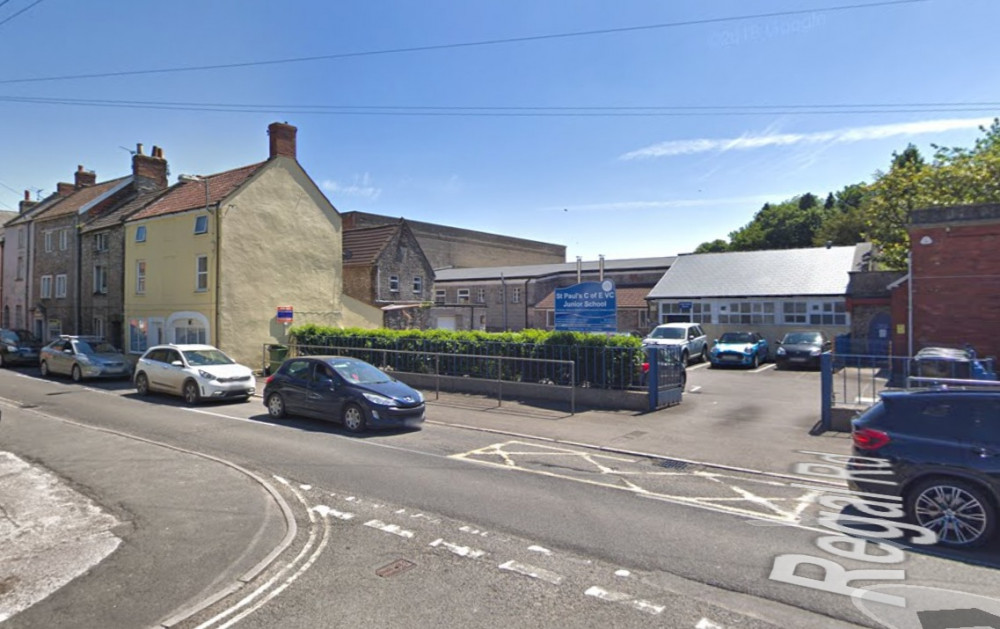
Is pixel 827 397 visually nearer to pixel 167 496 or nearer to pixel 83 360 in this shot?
pixel 167 496

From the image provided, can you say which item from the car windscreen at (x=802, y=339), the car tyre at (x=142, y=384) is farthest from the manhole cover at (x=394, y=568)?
the car windscreen at (x=802, y=339)

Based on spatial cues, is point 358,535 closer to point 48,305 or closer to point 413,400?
point 413,400

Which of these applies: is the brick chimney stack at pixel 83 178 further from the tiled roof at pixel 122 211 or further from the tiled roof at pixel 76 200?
the tiled roof at pixel 122 211

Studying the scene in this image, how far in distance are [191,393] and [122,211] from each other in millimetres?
19007

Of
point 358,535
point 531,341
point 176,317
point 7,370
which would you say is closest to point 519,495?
point 358,535

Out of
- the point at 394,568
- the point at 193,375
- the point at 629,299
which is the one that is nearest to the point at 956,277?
the point at 394,568

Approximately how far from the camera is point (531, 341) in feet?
54.4

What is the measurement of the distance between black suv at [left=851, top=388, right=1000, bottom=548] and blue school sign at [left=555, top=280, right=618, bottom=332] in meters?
9.57

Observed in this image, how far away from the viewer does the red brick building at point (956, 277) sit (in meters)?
19.7

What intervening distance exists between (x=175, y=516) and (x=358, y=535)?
87.3 inches

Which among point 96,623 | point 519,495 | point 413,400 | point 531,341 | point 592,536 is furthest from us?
point 531,341

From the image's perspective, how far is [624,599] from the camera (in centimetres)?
459

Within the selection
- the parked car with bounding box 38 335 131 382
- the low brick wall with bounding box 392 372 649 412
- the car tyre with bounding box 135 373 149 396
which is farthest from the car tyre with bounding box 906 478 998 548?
the parked car with bounding box 38 335 131 382

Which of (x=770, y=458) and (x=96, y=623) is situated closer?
(x=96, y=623)
